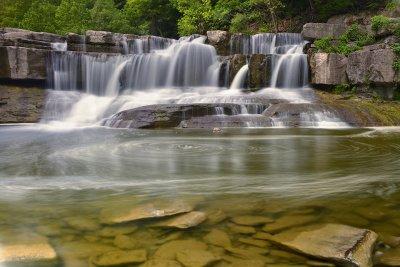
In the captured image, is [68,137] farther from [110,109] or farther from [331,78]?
[331,78]

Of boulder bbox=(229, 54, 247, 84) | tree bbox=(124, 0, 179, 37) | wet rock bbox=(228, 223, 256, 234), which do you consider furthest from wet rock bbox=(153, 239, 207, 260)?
tree bbox=(124, 0, 179, 37)

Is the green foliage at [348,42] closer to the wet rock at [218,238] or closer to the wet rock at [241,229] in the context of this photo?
the wet rock at [241,229]

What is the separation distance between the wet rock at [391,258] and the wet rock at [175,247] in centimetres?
114

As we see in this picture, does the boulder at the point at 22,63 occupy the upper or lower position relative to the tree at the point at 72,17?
lower

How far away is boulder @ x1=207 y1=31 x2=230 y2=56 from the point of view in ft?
66.7

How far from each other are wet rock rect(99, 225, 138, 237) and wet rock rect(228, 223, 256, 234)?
2.47ft

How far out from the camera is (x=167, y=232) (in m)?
3.07

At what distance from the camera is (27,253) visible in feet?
8.87

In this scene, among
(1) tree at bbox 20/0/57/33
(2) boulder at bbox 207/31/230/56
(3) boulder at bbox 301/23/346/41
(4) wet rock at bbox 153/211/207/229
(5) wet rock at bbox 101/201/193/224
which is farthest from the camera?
(1) tree at bbox 20/0/57/33

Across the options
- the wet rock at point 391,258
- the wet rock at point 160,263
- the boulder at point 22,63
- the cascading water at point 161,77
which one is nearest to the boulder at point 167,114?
the cascading water at point 161,77

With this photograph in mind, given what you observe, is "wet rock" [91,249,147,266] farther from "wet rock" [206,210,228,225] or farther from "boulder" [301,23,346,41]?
"boulder" [301,23,346,41]

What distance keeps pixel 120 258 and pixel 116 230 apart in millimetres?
534

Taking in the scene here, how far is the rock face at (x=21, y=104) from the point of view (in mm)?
15672

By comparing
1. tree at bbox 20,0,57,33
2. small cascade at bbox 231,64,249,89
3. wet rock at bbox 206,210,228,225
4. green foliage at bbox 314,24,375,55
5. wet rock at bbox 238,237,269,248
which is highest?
tree at bbox 20,0,57,33
